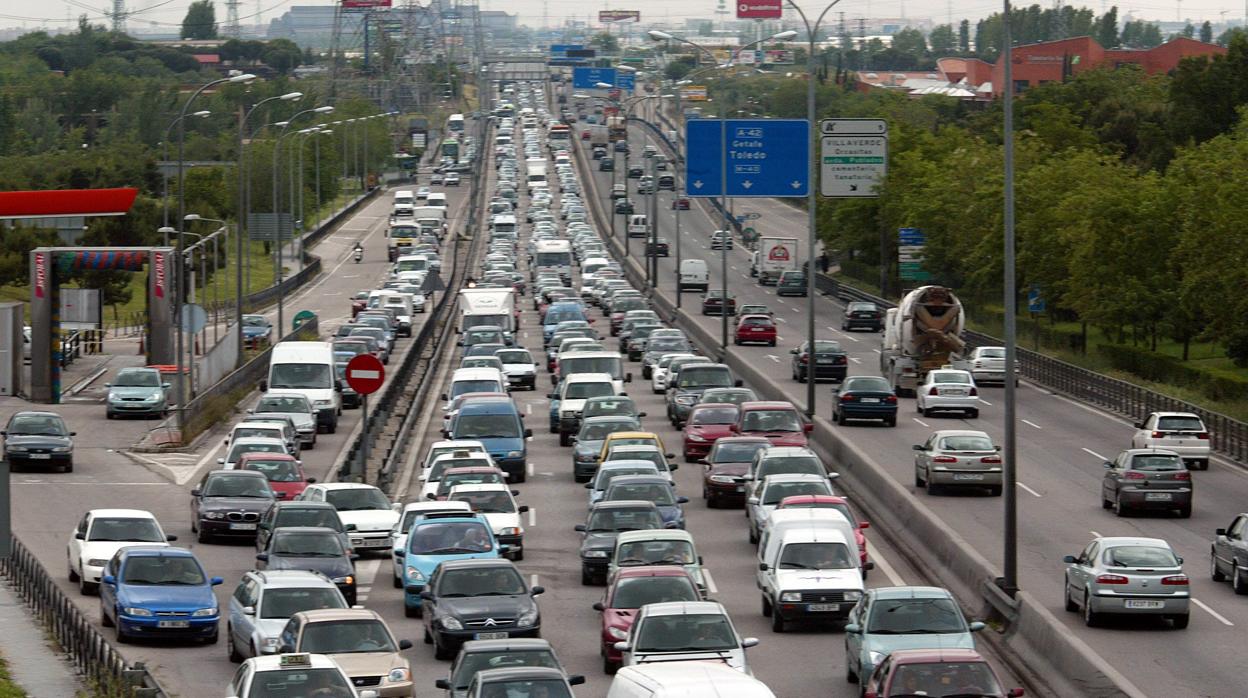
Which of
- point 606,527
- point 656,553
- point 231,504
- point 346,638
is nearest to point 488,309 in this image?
point 231,504

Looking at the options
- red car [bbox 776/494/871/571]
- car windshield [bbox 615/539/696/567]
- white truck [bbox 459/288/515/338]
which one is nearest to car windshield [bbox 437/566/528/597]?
car windshield [bbox 615/539/696/567]

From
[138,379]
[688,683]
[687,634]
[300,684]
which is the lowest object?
[138,379]

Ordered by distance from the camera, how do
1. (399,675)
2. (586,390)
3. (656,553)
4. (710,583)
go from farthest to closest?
(586,390), (710,583), (656,553), (399,675)

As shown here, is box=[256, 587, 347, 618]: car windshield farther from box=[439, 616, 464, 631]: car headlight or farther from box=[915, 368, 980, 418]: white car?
box=[915, 368, 980, 418]: white car

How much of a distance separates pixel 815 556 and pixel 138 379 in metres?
36.2

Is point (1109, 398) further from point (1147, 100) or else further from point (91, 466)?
point (1147, 100)

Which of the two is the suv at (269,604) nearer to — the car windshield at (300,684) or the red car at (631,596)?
the red car at (631,596)

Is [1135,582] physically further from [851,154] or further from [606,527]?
[851,154]

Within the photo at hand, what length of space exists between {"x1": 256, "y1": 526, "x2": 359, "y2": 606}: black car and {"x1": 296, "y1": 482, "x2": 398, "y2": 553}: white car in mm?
4259

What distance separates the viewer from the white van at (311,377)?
55312mm

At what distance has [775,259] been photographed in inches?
4237

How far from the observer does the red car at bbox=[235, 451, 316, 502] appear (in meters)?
39.4

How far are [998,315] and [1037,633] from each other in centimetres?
6234

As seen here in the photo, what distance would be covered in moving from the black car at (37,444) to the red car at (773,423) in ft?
51.0
